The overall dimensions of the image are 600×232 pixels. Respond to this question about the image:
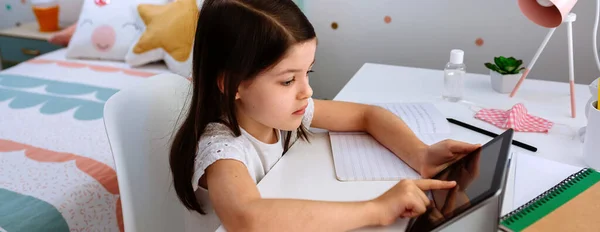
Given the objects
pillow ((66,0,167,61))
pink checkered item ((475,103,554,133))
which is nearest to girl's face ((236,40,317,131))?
pink checkered item ((475,103,554,133))

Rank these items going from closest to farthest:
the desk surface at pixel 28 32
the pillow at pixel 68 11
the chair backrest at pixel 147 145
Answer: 1. the chair backrest at pixel 147 145
2. the desk surface at pixel 28 32
3. the pillow at pixel 68 11

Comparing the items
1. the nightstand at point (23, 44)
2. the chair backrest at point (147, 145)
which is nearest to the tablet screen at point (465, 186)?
the chair backrest at point (147, 145)

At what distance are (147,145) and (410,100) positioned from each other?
0.62 metres

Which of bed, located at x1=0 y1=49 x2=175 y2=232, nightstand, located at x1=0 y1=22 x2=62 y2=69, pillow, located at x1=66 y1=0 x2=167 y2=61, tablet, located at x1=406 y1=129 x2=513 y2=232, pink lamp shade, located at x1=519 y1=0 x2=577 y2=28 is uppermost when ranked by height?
pink lamp shade, located at x1=519 y1=0 x2=577 y2=28

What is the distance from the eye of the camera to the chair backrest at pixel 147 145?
95 centimetres

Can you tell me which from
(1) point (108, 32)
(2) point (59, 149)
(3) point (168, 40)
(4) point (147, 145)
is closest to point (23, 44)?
(1) point (108, 32)

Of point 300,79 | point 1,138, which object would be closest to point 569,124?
point 300,79

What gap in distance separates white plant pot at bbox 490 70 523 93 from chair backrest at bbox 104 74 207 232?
752 millimetres

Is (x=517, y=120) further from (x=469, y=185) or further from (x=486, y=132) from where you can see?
(x=469, y=185)

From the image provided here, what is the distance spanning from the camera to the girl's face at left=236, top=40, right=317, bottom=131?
0.80 meters

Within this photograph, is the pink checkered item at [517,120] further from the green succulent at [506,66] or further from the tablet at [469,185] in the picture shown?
the tablet at [469,185]

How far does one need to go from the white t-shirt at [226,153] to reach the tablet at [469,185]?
11.4 inches

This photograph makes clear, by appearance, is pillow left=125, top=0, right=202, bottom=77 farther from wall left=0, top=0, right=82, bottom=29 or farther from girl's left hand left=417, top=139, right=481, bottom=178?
girl's left hand left=417, top=139, right=481, bottom=178

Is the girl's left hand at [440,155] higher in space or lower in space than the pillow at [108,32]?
higher
